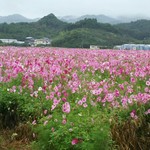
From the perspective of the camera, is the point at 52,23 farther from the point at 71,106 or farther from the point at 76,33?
the point at 71,106

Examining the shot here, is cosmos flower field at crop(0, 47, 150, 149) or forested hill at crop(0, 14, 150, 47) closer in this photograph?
cosmos flower field at crop(0, 47, 150, 149)

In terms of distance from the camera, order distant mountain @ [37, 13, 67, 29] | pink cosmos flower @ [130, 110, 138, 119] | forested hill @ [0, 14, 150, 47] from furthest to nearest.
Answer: distant mountain @ [37, 13, 67, 29]
forested hill @ [0, 14, 150, 47]
pink cosmos flower @ [130, 110, 138, 119]

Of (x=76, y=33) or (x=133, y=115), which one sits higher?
(x=76, y=33)

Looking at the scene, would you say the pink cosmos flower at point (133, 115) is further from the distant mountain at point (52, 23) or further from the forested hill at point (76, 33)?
the distant mountain at point (52, 23)

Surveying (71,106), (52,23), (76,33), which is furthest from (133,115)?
(52,23)

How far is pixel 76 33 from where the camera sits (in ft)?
148

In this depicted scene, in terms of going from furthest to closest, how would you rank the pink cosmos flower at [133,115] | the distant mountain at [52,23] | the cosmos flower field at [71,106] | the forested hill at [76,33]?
the distant mountain at [52,23] < the forested hill at [76,33] < the pink cosmos flower at [133,115] < the cosmos flower field at [71,106]

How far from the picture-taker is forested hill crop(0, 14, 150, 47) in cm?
4344

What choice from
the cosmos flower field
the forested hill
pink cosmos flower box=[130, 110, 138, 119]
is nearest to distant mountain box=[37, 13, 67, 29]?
the forested hill

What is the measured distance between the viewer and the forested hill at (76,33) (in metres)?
43.4

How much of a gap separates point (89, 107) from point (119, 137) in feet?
2.53

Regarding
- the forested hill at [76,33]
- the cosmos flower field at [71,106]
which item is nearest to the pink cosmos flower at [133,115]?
the cosmos flower field at [71,106]

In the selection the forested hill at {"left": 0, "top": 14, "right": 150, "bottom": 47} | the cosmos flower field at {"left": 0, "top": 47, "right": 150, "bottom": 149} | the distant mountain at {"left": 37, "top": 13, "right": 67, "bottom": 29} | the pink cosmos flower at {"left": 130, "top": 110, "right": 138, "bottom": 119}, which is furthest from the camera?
the distant mountain at {"left": 37, "top": 13, "right": 67, "bottom": 29}

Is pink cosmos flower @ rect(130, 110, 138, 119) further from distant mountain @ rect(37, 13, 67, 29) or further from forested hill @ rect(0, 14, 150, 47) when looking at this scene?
distant mountain @ rect(37, 13, 67, 29)
